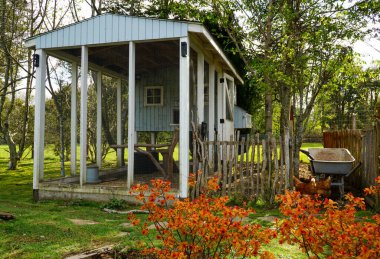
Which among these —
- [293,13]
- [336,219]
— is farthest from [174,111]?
[336,219]

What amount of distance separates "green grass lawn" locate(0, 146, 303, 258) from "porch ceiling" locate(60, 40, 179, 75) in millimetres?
3855

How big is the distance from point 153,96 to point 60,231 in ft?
23.7

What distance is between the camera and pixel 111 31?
278 inches

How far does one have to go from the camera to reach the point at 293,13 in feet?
31.0

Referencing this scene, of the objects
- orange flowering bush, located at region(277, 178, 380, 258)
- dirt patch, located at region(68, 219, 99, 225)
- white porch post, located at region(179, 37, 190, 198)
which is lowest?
dirt patch, located at region(68, 219, 99, 225)

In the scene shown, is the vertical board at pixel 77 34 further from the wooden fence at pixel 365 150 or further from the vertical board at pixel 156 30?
the wooden fence at pixel 365 150

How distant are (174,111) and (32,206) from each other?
18.3 ft

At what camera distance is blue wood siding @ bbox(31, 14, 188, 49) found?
662 cm

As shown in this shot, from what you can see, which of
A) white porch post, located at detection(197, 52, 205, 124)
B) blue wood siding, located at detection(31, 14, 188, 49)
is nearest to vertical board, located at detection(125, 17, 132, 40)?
blue wood siding, located at detection(31, 14, 188, 49)

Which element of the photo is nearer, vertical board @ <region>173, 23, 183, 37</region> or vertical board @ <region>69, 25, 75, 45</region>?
vertical board @ <region>173, 23, 183, 37</region>

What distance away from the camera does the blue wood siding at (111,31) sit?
21.7ft

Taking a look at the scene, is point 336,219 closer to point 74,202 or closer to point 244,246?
point 244,246

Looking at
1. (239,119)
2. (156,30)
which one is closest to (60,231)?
(156,30)

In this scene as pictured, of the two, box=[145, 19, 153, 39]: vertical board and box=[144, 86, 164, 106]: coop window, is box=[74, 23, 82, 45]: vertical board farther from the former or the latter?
box=[144, 86, 164, 106]: coop window
